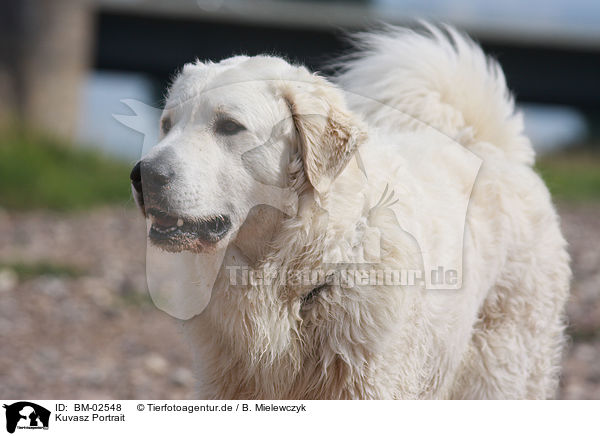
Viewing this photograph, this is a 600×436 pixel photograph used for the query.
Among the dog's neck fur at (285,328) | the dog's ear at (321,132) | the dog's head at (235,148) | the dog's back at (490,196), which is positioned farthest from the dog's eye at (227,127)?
the dog's back at (490,196)

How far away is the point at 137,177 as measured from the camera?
8.83ft

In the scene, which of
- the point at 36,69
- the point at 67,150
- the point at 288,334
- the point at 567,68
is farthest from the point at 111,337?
the point at 567,68

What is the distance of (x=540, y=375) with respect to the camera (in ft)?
12.3

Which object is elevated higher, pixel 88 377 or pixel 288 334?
pixel 288 334

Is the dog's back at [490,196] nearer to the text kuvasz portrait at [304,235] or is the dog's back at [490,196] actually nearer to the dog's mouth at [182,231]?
the text kuvasz portrait at [304,235]

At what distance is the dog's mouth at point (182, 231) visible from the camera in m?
2.76

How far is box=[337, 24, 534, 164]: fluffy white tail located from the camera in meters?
3.87

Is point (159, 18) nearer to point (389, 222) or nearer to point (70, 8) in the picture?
point (70, 8)

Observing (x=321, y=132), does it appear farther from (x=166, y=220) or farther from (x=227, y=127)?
(x=166, y=220)

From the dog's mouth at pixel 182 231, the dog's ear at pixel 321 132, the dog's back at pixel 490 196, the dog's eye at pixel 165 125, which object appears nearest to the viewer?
the dog's mouth at pixel 182 231

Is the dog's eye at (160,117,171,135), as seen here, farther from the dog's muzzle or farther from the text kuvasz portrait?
the dog's muzzle

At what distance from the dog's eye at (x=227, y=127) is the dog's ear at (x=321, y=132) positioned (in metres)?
0.24

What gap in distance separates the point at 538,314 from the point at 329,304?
125 cm
